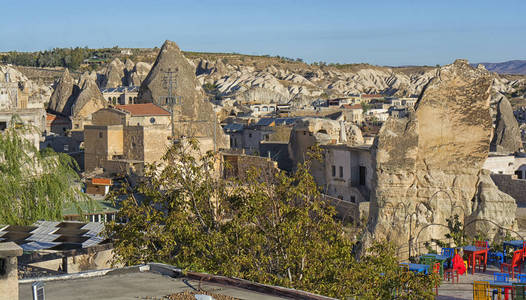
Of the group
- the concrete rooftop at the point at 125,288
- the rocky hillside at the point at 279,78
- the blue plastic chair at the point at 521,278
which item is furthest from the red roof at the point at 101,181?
the rocky hillside at the point at 279,78

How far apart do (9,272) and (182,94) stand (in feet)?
131

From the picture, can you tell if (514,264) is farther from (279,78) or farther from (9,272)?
(279,78)

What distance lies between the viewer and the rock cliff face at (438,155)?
19953 millimetres

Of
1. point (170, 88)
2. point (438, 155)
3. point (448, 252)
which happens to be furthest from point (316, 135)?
point (448, 252)

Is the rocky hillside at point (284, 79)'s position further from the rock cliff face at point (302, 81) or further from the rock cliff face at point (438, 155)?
the rock cliff face at point (438, 155)

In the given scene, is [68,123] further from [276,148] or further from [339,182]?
[339,182]

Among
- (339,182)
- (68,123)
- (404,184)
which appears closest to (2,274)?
(404,184)

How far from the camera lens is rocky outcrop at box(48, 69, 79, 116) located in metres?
59.8

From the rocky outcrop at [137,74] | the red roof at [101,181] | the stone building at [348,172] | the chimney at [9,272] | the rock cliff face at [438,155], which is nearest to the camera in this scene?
the chimney at [9,272]

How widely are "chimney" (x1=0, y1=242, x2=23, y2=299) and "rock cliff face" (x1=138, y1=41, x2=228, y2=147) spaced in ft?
116

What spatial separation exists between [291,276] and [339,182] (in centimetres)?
2000

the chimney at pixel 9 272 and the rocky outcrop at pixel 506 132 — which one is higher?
the rocky outcrop at pixel 506 132

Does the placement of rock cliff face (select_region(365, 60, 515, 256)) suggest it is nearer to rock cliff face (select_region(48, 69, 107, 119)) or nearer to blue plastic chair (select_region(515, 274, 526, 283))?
blue plastic chair (select_region(515, 274, 526, 283))

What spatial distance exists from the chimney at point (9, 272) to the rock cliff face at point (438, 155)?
44.8 ft
